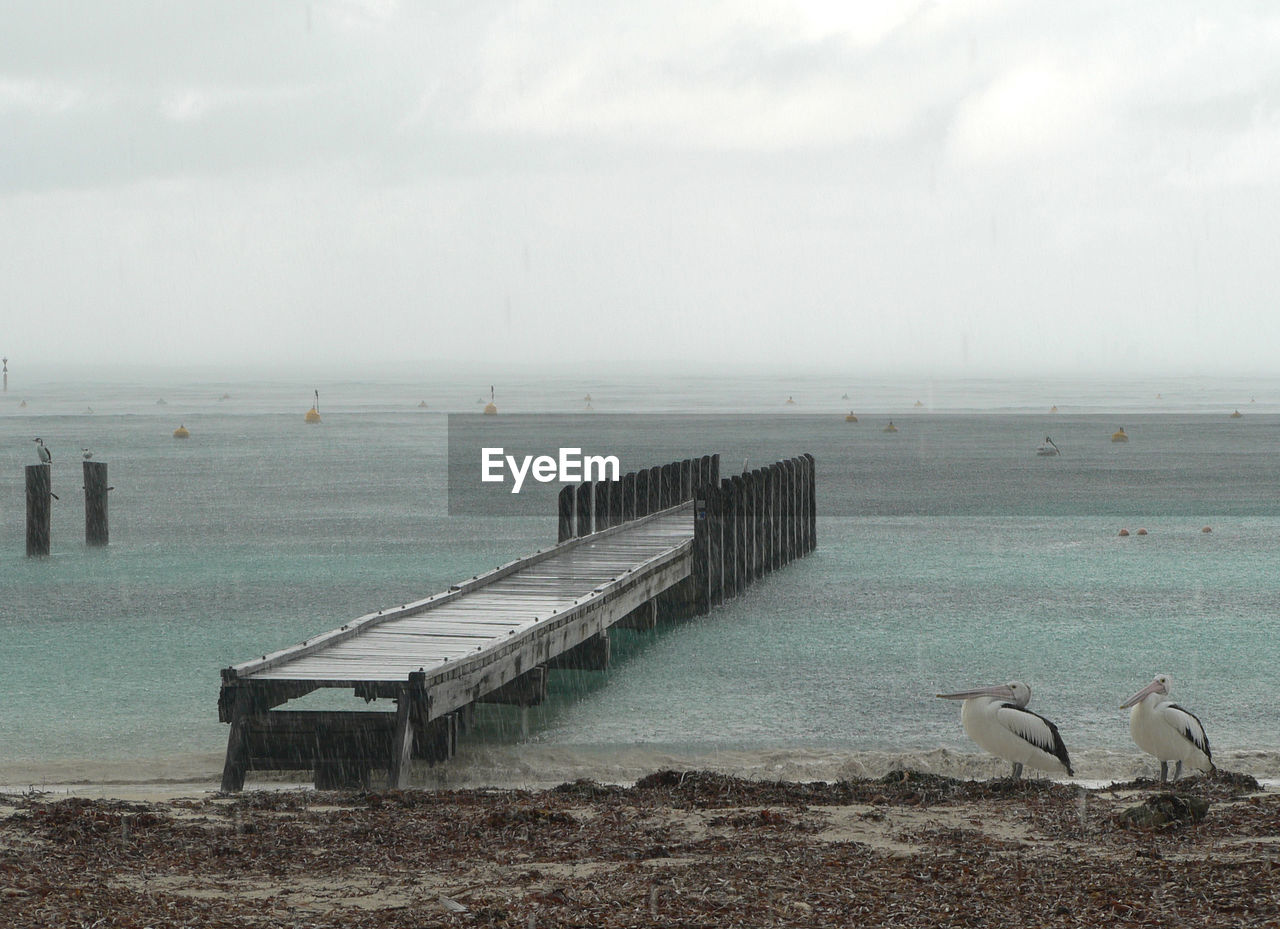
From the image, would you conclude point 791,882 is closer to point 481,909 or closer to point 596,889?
point 596,889

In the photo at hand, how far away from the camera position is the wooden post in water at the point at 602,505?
25.5m

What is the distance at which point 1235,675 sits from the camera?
693 inches

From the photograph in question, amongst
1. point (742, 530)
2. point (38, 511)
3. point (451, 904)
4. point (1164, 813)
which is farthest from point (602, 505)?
point (451, 904)

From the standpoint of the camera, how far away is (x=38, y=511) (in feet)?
97.3

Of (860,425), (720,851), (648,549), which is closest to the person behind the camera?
(720,851)

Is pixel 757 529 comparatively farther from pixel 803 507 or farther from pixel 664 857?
pixel 664 857

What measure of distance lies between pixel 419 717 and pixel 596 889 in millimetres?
4553

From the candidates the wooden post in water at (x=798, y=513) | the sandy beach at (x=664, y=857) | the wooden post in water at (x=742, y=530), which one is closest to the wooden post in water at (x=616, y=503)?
the wooden post in water at (x=742, y=530)

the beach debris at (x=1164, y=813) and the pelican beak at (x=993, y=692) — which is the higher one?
the pelican beak at (x=993, y=692)

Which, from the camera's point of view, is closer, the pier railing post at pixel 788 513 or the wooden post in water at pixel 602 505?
the wooden post in water at pixel 602 505

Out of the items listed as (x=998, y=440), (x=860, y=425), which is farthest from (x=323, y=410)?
(x=998, y=440)

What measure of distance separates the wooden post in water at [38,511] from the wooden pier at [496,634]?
37.1 feet

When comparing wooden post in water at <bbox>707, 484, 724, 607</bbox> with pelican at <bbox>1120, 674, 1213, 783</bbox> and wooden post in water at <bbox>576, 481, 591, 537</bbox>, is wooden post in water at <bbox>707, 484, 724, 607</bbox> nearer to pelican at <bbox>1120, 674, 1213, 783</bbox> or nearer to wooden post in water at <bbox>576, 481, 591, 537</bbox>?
wooden post in water at <bbox>576, 481, 591, 537</bbox>

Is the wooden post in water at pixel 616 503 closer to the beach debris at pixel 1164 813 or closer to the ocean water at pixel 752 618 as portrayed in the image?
the ocean water at pixel 752 618
